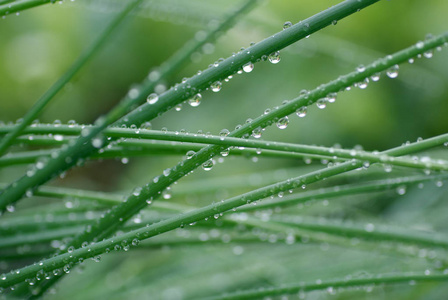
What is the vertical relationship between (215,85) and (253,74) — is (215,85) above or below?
below

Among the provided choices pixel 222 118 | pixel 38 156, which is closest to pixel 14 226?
pixel 38 156

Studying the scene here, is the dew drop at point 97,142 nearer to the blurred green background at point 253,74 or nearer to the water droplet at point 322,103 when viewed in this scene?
the water droplet at point 322,103

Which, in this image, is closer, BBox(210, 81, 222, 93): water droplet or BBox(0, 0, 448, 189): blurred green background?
BBox(210, 81, 222, 93): water droplet

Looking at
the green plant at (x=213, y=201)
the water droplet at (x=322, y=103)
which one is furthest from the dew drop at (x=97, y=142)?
the water droplet at (x=322, y=103)

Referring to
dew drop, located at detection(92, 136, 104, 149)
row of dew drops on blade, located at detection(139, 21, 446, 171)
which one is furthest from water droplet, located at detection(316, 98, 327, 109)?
dew drop, located at detection(92, 136, 104, 149)

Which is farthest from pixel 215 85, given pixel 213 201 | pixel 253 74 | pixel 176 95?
pixel 253 74

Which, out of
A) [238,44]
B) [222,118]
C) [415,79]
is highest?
[238,44]

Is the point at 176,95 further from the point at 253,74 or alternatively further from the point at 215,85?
the point at 253,74

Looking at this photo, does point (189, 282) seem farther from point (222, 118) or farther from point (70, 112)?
point (70, 112)

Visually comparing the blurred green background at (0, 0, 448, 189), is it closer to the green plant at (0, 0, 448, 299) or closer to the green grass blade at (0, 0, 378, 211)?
the green plant at (0, 0, 448, 299)
